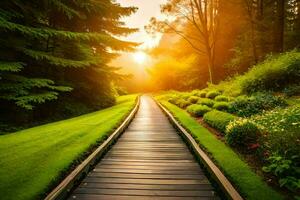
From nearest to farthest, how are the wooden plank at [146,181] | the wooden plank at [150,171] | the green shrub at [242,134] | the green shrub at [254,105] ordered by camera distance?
the wooden plank at [146,181], the wooden plank at [150,171], the green shrub at [242,134], the green shrub at [254,105]

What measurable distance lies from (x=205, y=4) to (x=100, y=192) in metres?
25.3

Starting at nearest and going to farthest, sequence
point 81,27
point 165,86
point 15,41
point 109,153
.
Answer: point 109,153
point 15,41
point 81,27
point 165,86

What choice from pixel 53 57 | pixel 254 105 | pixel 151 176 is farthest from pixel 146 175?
pixel 53 57

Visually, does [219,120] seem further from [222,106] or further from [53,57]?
[53,57]

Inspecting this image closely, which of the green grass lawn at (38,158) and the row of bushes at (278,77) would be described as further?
the row of bushes at (278,77)

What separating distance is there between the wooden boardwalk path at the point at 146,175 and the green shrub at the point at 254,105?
14.6 feet

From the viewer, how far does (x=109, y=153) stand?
7707 millimetres

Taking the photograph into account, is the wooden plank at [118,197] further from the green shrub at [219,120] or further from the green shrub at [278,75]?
the green shrub at [278,75]

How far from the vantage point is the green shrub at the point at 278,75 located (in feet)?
48.0

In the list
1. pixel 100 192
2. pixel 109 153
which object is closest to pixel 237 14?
pixel 109 153

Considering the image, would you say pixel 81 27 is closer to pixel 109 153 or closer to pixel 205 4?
pixel 205 4

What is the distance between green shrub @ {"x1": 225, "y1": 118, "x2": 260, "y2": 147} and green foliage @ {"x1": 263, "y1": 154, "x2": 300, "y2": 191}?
1687 millimetres

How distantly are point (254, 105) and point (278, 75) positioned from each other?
4.46m

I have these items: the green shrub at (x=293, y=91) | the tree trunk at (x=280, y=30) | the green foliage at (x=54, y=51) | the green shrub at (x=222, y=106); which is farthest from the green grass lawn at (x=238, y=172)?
the tree trunk at (x=280, y=30)
